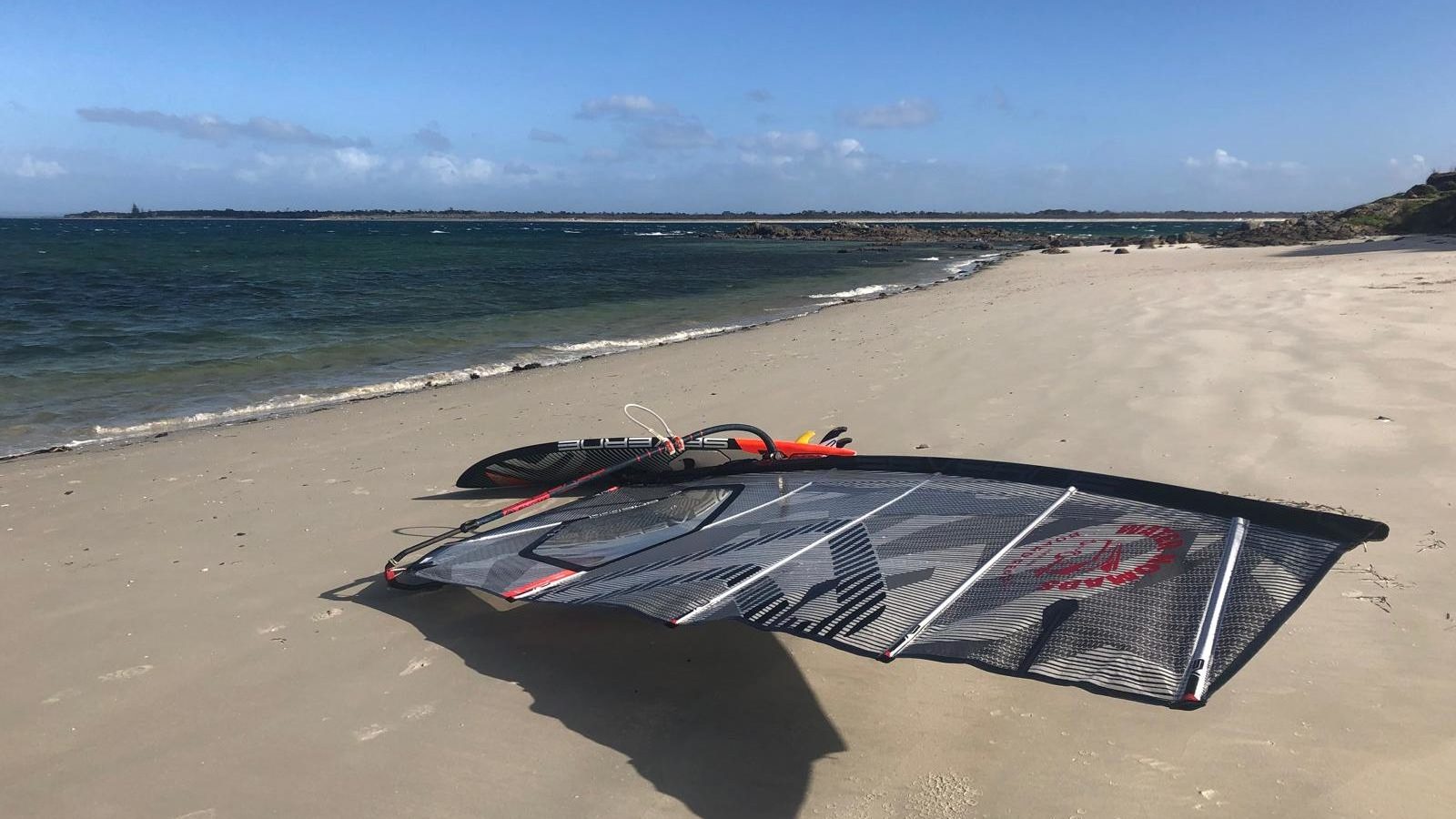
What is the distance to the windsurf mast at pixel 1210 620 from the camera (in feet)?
8.09

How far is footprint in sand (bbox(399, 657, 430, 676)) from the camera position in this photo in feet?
13.2

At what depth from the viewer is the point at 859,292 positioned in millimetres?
26266

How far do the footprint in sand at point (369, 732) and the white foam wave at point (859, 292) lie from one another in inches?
864

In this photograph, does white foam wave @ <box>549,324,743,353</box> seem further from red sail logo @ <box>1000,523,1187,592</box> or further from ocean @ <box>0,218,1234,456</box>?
red sail logo @ <box>1000,523,1187,592</box>

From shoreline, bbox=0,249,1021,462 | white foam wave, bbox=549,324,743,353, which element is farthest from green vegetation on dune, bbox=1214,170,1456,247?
white foam wave, bbox=549,324,743,353

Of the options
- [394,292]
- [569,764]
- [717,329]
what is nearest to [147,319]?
[394,292]

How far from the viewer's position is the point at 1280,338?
10.8 m

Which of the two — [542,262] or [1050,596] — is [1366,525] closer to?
[1050,596]

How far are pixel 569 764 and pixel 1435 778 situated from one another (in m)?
2.99

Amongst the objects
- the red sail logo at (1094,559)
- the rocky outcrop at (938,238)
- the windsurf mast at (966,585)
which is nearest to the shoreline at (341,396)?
the windsurf mast at (966,585)

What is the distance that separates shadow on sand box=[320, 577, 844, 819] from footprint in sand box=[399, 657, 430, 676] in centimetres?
15

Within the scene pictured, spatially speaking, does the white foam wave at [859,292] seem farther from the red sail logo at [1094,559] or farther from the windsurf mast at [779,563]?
the red sail logo at [1094,559]

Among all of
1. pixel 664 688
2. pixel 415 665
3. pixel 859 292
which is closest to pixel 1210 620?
pixel 664 688

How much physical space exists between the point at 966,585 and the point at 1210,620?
0.83 metres
